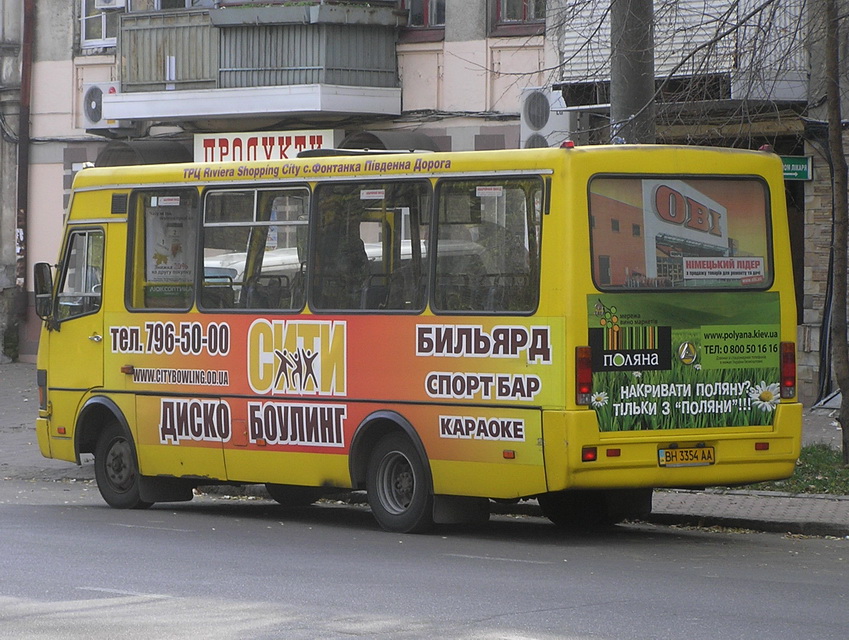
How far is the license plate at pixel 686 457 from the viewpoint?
1126 centimetres

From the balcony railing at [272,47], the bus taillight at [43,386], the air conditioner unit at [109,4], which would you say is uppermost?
the air conditioner unit at [109,4]

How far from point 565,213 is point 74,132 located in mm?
18109

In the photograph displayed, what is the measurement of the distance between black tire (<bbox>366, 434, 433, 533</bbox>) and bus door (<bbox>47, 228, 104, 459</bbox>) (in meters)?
3.07

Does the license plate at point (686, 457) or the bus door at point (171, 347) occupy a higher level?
the bus door at point (171, 347)

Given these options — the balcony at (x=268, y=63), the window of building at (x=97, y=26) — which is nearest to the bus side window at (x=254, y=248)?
the balcony at (x=268, y=63)

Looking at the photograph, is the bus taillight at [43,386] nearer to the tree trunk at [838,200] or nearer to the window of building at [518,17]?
the tree trunk at [838,200]

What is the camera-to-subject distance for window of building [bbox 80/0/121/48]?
1079 inches

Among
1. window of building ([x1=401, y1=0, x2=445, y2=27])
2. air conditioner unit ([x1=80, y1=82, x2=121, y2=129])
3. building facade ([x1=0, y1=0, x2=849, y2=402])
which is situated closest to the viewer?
building facade ([x1=0, y1=0, x2=849, y2=402])

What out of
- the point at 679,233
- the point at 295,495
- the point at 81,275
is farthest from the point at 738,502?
the point at 81,275

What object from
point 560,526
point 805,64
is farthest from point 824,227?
point 560,526

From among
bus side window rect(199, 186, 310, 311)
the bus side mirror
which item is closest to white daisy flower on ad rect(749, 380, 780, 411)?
bus side window rect(199, 186, 310, 311)

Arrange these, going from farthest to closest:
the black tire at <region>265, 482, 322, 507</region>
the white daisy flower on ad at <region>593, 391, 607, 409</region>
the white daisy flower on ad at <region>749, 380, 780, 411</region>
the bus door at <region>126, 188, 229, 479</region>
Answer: the black tire at <region>265, 482, 322, 507</region> → the bus door at <region>126, 188, 229, 479</region> → the white daisy flower on ad at <region>749, 380, 780, 411</region> → the white daisy flower on ad at <region>593, 391, 607, 409</region>

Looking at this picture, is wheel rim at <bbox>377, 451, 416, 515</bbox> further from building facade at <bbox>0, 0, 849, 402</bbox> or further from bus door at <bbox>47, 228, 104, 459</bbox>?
building facade at <bbox>0, 0, 849, 402</bbox>

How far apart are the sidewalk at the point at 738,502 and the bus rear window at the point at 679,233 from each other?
6.07 ft
